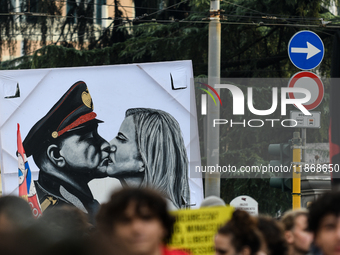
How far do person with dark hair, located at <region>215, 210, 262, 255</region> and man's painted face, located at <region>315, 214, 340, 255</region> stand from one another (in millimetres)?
640

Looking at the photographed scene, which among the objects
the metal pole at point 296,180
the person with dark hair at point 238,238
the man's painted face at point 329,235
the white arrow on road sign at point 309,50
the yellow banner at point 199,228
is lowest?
the metal pole at point 296,180

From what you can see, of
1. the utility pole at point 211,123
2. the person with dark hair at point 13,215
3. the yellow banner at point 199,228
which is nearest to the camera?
the person with dark hair at point 13,215

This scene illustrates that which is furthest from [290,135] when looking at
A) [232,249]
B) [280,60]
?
[232,249]

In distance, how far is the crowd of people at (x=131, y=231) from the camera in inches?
58.9

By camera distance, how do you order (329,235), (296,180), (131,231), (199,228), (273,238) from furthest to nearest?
1. (296,180)
2. (199,228)
3. (273,238)
4. (329,235)
5. (131,231)

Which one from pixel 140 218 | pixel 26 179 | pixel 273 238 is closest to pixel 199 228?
pixel 273 238

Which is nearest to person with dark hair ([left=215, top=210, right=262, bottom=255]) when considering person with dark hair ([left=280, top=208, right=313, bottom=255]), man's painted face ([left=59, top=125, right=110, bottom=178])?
person with dark hair ([left=280, top=208, right=313, bottom=255])

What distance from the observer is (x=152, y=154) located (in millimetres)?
7727

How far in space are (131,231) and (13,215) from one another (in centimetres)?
47

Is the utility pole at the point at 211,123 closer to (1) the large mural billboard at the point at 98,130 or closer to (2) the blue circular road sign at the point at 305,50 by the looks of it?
(1) the large mural billboard at the point at 98,130

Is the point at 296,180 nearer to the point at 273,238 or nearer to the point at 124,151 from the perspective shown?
the point at 124,151

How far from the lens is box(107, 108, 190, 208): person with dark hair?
7.66 meters

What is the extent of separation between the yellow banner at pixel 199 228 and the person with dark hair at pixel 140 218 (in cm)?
170

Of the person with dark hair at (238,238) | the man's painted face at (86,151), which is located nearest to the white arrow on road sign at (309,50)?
the man's painted face at (86,151)
